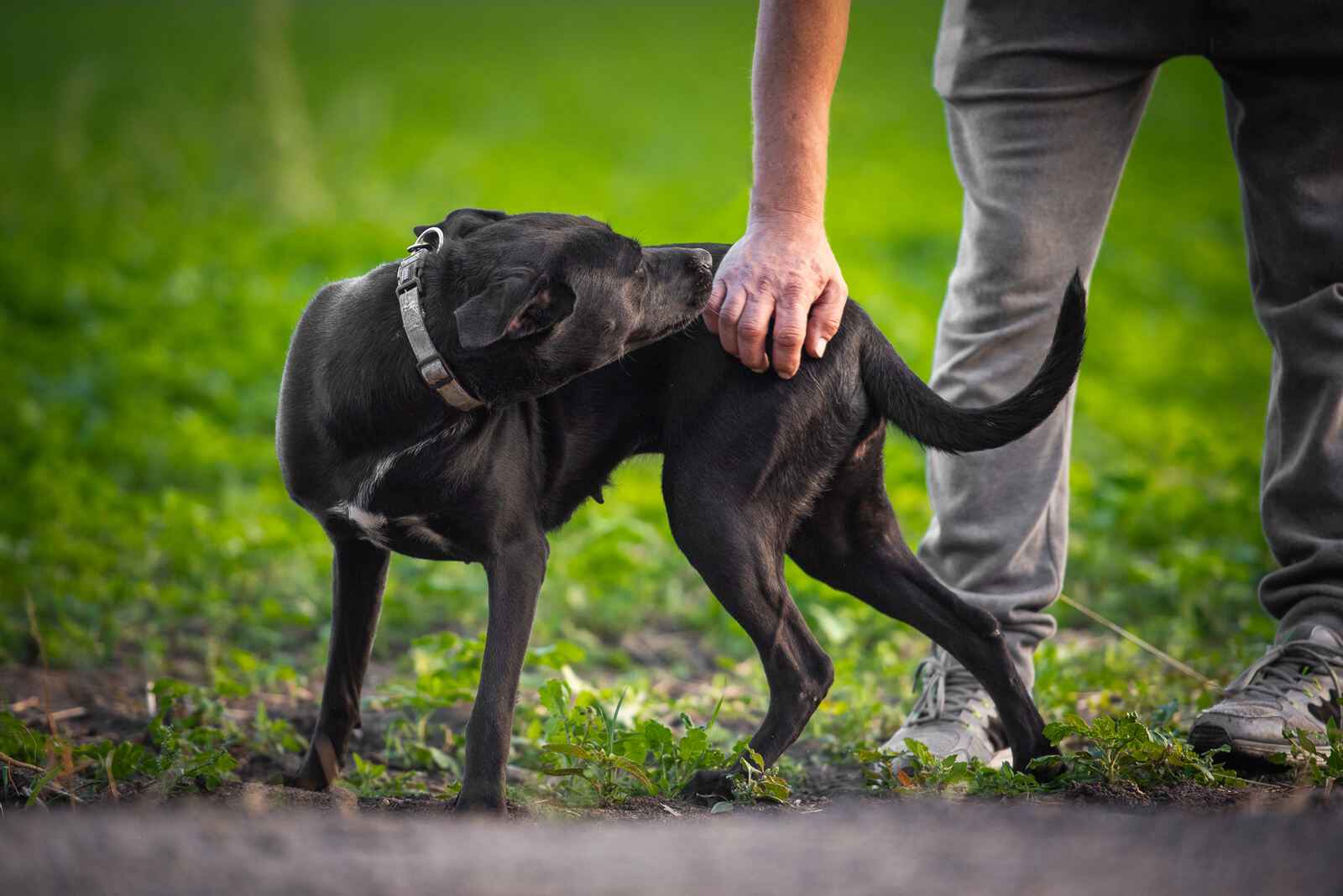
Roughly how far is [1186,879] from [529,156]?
1320 centimetres

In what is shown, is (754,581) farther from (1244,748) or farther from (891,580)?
(1244,748)

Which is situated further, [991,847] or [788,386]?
[788,386]

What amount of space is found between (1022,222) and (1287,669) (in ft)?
4.22

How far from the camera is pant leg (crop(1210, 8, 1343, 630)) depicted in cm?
314

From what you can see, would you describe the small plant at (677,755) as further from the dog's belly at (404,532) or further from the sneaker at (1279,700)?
the sneaker at (1279,700)

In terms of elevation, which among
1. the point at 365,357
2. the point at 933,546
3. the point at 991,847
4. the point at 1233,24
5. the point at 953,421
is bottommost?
the point at 991,847

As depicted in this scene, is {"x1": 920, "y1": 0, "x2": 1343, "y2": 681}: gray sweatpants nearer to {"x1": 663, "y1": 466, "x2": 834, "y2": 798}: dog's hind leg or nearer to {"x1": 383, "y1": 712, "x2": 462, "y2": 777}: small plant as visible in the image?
{"x1": 663, "y1": 466, "x2": 834, "y2": 798}: dog's hind leg

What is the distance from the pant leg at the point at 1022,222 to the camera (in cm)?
323

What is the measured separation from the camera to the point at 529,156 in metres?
14.3

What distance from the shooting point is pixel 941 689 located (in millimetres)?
3279

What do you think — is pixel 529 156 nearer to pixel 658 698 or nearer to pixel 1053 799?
pixel 658 698

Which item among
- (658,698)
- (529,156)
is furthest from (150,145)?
(658,698)

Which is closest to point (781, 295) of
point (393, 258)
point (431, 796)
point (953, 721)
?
point (953, 721)

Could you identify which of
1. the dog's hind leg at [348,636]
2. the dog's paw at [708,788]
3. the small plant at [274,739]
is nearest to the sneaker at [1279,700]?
the dog's paw at [708,788]
